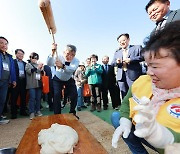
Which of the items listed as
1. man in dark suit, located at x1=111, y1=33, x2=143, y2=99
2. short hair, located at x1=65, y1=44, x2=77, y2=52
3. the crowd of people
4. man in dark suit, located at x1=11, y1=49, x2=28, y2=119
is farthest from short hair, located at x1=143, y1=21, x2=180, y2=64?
man in dark suit, located at x1=11, y1=49, x2=28, y2=119

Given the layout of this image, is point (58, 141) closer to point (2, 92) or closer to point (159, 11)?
point (159, 11)

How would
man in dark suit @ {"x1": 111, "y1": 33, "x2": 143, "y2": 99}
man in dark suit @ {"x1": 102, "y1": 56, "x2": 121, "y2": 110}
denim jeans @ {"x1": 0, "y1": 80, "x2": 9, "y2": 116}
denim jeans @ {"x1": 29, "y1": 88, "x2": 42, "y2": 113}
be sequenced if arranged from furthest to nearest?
1. man in dark suit @ {"x1": 102, "y1": 56, "x2": 121, "y2": 110}
2. denim jeans @ {"x1": 29, "y1": 88, "x2": 42, "y2": 113}
3. denim jeans @ {"x1": 0, "y1": 80, "x2": 9, "y2": 116}
4. man in dark suit @ {"x1": 111, "y1": 33, "x2": 143, "y2": 99}

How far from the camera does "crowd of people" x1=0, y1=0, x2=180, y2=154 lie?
637 millimetres

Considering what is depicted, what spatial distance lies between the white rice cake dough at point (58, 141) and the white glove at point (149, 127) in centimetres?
70

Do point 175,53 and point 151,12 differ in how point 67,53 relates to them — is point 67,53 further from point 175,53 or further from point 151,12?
point 175,53

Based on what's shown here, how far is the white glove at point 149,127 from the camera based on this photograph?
21.3 inches

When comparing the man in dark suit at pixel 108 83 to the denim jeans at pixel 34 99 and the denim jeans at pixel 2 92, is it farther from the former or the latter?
the denim jeans at pixel 2 92

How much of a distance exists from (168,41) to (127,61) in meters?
2.31

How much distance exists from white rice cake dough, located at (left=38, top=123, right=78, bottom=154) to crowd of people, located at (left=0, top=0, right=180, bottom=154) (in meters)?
0.32

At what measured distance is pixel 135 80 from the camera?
2.01 m

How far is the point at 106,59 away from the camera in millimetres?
4887

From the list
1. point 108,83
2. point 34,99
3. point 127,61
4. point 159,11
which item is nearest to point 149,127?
point 159,11

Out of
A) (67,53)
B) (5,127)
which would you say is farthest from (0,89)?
(67,53)

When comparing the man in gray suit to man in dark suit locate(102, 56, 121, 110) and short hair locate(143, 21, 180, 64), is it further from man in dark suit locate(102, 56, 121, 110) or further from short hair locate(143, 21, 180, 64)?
man in dark suit locate(102, 56, 121, 110)
